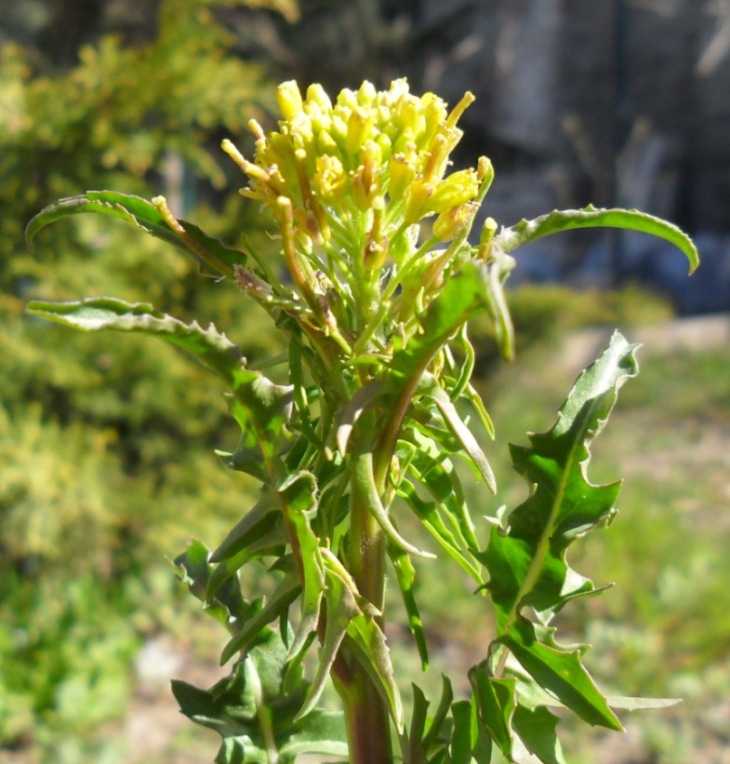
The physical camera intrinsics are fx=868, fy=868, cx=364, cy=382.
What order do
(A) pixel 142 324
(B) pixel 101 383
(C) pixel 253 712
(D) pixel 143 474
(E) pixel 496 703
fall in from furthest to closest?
(D) pixel 143 474 < (B) pixel 101 383 < (C) pixel 253 712 < (E) pixel 496 703 < (A) pixel 142 324

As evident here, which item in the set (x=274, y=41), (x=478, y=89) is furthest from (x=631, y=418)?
(x=478, y=89)

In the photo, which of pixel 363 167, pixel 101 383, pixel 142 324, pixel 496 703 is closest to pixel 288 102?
pixel 363 167

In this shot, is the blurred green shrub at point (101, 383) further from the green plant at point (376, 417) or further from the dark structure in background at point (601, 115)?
the dark structure in background at point (601, 115)

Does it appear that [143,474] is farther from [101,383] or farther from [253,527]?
[253,527]

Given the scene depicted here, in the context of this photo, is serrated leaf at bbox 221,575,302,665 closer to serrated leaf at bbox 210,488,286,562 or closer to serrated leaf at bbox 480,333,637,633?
serrated leaf at bbox 210,488,286,562

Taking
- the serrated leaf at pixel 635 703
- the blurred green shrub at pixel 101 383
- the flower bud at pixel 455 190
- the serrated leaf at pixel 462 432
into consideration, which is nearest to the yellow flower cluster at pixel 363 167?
the flower bud at pixel 455 190

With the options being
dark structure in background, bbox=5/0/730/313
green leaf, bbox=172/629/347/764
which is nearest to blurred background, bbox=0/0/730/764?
green leaf, bbox=172/629/347/764
